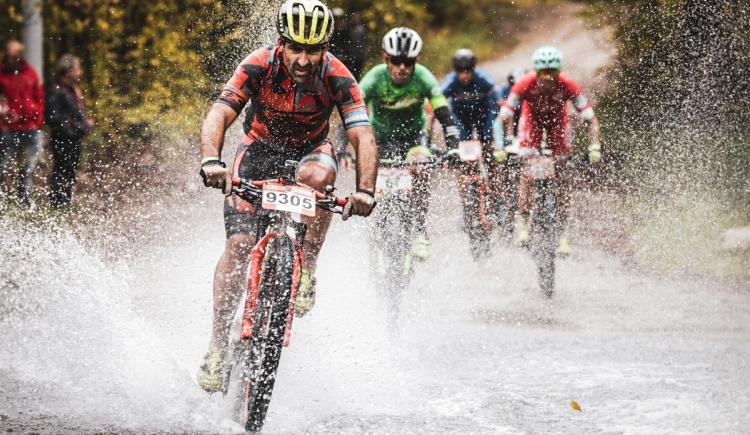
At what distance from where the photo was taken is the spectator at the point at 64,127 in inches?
450

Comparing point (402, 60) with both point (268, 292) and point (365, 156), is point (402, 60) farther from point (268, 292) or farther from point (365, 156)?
point (268, 292)

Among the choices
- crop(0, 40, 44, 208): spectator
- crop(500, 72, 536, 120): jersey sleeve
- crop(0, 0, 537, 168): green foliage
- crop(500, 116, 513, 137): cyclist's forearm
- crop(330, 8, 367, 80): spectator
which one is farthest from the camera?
crop(0, 0, 537, 168): green foliage

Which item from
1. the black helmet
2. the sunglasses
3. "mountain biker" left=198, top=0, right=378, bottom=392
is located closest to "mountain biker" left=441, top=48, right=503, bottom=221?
the black helmet

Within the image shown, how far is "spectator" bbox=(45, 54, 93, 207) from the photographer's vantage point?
1142 cm

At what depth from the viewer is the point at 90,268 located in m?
7.95

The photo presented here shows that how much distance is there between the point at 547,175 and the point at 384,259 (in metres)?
1.95

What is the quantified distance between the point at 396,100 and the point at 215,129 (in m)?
3.39

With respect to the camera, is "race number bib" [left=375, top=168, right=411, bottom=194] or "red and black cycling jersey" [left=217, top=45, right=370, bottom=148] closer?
"red and black cycling jersey" [left=217, top=45, right=370, bottom=148]

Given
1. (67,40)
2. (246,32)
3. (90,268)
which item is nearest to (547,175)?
(90,268)

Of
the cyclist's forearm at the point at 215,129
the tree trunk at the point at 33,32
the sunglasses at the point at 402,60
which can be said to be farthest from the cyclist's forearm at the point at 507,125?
the tree trunk at the point at 33,32

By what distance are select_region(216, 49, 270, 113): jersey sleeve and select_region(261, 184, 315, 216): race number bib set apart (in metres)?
0.73

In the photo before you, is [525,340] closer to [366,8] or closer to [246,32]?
[246,32]

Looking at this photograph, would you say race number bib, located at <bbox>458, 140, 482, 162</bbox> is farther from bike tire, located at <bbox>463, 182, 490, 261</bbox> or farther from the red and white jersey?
bike tire, located at <bbox>463, 182, 490, 261</bbox>

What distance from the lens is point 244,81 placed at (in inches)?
206
